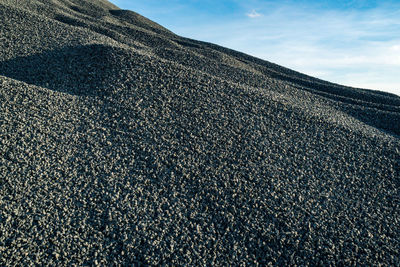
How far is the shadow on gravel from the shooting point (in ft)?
34.8

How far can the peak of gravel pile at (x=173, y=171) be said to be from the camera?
19.4 ft

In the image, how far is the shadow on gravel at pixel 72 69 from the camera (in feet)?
34.8

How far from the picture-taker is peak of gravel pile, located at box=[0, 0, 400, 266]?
5918mm

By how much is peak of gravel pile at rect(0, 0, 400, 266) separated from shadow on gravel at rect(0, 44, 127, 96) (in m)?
0.07

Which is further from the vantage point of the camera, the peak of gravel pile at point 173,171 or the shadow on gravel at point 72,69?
the shadow on gravel at point 72,69

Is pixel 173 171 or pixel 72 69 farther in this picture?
pixel 72 69

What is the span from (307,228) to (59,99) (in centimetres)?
886

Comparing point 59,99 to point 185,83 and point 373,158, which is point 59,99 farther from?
point 373,158

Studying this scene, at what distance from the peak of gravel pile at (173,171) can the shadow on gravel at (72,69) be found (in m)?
0.07

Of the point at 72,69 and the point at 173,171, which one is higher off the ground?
the point at 72,69

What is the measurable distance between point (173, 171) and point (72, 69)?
23.6 feet

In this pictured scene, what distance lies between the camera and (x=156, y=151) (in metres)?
8.22

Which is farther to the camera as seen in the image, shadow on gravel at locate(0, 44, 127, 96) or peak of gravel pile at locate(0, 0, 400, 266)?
shadow on gravel at locate(0, 44, 127, 96)

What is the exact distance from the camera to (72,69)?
11.5 m
